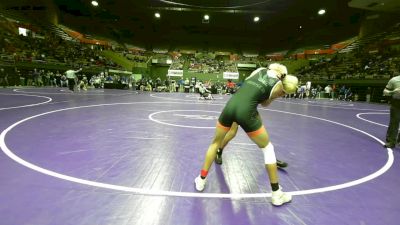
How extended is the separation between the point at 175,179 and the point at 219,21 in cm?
3833

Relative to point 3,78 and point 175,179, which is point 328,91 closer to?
point 175,179

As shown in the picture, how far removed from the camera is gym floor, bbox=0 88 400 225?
8.38 feet

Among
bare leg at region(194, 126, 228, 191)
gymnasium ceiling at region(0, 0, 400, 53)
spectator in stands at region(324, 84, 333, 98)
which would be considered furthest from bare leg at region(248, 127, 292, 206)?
A: gymnasium ceiling at region(0, 0, 400, 53)

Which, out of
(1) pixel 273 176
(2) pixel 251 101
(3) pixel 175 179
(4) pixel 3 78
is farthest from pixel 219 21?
(1) pixel 273 176

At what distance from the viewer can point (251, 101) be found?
287 cm

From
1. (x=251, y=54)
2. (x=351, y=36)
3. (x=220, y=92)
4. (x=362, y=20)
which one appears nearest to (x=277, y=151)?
(x=220, y=92)

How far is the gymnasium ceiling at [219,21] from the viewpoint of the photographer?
28.6 meters

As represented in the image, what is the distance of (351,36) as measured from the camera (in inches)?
1427

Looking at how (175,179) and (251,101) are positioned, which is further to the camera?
(175,179)

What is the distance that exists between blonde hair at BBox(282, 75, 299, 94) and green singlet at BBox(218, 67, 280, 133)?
3.1 inches

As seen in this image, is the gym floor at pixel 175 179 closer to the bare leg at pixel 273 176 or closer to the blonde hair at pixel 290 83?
the bare leg at pixel 273 176

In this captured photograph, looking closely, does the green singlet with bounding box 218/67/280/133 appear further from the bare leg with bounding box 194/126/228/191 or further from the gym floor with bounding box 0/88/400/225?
the gym floor with bounding box 0/88/400/225

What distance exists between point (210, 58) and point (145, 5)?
58.8 ft

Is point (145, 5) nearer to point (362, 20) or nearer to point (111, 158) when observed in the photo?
point (362, 20)
